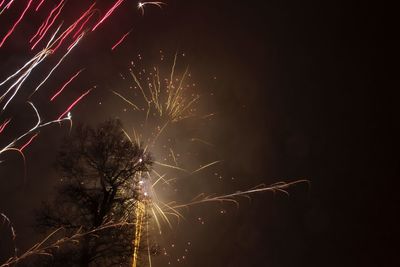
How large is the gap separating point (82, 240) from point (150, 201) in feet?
9.07

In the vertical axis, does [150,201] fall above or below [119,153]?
below

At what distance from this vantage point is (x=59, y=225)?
710 inches

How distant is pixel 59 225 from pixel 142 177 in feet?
11.1

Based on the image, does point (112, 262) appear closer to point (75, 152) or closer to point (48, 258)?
point (48, 258)

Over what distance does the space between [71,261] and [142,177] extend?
385 centimetres

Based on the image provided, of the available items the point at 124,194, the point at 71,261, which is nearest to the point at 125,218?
the point at 124,194

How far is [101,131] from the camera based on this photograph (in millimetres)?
18766

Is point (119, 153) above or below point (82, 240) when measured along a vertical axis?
above

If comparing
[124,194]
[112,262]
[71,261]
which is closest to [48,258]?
[71,261]

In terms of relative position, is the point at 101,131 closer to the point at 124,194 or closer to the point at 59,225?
the point at 124,194

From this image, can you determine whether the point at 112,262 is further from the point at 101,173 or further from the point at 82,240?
the point at 101,173

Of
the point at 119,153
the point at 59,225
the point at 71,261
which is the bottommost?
the point at 71,261

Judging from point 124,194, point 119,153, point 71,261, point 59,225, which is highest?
point 119,153

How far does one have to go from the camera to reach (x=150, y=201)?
58.3ft
